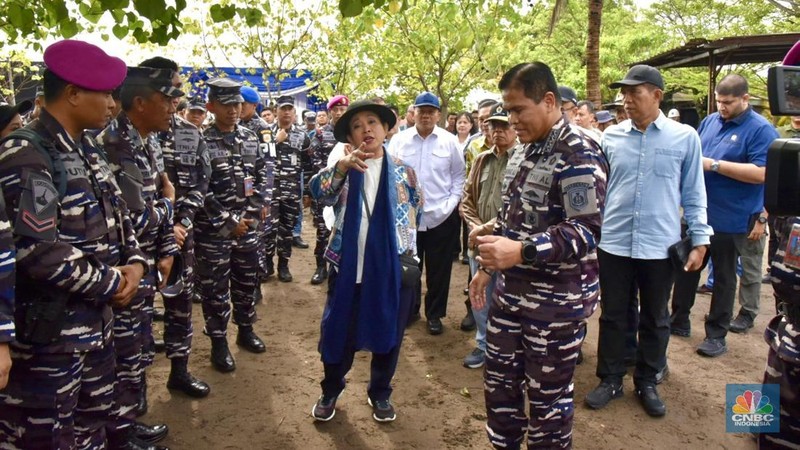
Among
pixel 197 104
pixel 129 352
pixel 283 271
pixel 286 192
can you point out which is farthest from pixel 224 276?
pixel 286 192

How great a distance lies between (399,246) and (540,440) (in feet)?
4.85

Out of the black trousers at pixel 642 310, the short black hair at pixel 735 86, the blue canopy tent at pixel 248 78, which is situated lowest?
the black trousers at pixel 642 310

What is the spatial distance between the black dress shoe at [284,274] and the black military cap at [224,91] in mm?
3495

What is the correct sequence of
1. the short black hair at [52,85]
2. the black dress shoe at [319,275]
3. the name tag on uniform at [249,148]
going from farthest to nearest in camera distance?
1. the black dress shoe at [319,275]
2. the name tag on uniform at [249,148]
3. the short black hair at [52,85]

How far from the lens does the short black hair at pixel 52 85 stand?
241 cm

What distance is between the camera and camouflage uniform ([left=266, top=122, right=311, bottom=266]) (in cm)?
771

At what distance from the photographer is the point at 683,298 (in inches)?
215

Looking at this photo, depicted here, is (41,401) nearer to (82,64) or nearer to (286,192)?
(82,64)

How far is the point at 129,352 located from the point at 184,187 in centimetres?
134

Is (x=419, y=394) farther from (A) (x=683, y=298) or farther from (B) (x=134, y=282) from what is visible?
(A) (x=683, y=298)

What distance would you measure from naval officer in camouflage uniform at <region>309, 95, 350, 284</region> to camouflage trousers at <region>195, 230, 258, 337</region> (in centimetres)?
200

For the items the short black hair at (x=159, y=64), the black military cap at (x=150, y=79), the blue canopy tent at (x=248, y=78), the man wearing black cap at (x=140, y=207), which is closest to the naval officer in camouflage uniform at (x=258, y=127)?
the short black hair at (x=159, y=64)

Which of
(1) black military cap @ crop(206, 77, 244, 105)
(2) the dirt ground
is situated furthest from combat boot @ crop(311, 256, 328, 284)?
(1) black military cap @ crop(206, 77, 244, 105)

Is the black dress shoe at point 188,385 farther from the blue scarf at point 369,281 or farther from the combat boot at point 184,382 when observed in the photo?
the blue scarf at point 369,281
